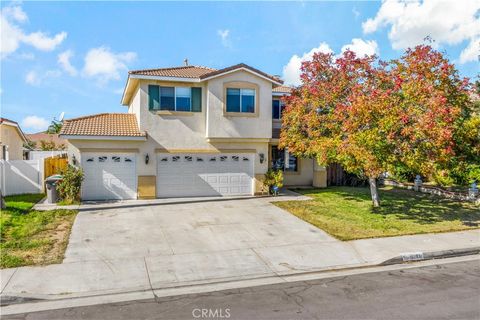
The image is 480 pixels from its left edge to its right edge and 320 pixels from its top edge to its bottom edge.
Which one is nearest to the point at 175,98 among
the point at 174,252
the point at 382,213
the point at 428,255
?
the point at 174,252

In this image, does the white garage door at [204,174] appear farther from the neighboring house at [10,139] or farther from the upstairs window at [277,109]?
the neighboring house at [10,139]

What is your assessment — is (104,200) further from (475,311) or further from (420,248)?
(475,311)

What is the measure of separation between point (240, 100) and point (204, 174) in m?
3.98

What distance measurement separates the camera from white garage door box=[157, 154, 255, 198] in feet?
58.5

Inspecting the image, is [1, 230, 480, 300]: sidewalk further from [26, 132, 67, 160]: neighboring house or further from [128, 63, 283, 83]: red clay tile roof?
[26, 132, 67, 160]: neighboring house

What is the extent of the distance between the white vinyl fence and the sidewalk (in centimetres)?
1129

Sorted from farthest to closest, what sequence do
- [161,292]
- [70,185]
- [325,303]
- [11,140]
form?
1. [11,140]
2. [70,185]
3. [161,292]
4. [325,303]

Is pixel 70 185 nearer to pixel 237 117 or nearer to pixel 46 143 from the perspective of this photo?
pixel 237 117

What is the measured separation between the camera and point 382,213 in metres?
14.8

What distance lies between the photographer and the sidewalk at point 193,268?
7.68 meters

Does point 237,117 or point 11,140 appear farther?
point 11,140

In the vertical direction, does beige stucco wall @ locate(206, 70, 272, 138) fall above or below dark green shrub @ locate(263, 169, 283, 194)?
above

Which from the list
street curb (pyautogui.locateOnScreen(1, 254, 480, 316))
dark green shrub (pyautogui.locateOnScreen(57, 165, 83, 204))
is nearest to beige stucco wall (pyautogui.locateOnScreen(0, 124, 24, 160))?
dark green shrub (pyautogui.locateOnScreen(57, 165, 83, 204))

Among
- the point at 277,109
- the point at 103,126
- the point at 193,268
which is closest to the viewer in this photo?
the point at 193,268
